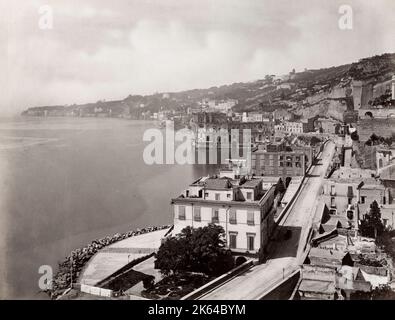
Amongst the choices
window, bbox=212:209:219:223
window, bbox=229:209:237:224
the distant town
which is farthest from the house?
window, bbox=212:209:219:223

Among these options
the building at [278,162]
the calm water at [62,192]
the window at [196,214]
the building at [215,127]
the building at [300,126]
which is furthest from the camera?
the building at [215,127]

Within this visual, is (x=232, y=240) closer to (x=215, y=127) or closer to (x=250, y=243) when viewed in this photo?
(x=250, y=243)

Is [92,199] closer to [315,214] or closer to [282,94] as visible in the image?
[315,214]

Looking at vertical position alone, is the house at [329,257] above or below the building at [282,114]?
below

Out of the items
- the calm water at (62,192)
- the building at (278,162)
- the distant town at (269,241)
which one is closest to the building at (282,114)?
the calm water at (62,192)

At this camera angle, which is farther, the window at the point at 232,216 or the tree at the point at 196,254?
the window at the point at 232,216

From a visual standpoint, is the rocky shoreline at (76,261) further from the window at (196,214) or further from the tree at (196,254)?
the window at (196,214)
